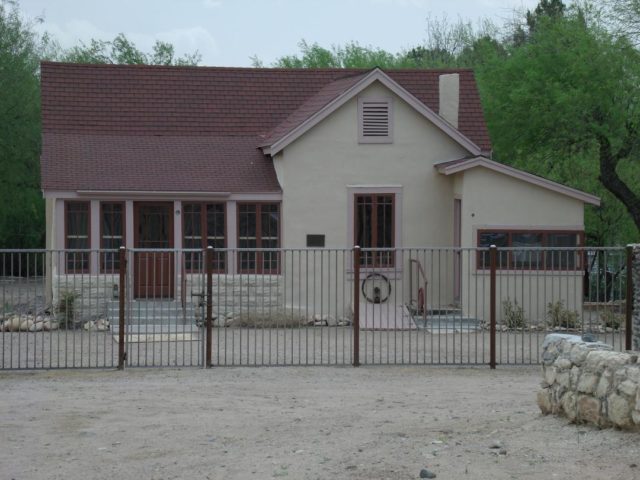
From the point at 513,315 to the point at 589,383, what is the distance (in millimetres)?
8291

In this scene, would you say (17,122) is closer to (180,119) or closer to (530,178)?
(180,119)

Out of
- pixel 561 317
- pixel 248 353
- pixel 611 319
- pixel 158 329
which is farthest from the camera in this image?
pixel 158 329

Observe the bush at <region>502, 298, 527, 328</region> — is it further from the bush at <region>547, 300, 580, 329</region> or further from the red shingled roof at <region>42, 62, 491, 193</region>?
the red shingled roof at <region>42, 62, 491, 193</region>

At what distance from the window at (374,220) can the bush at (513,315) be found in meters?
7.57

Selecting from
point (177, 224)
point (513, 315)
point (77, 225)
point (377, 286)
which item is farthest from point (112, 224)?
point (513, 315)

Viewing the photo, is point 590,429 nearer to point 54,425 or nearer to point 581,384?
point 581,384

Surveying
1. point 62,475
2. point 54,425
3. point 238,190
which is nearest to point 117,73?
point 238,190

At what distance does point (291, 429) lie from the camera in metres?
12.4

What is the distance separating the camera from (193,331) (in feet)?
63.3

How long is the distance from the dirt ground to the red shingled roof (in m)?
11.0

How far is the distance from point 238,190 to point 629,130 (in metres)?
10.4

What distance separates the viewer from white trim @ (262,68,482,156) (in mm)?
27469

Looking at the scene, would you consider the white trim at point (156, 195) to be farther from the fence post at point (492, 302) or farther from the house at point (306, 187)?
the fence post at point (492, 302)

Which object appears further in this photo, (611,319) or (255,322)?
(611,319)
